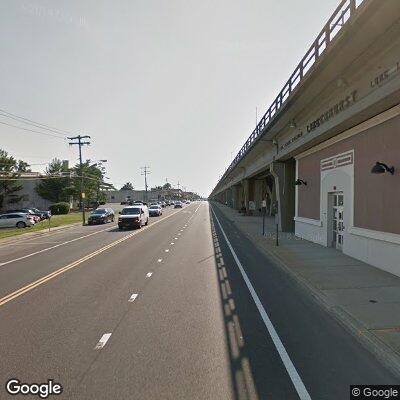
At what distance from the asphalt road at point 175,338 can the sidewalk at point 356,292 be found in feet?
0.88

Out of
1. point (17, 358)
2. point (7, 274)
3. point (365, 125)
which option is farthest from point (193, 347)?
point (365, 125)

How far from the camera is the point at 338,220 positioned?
51.8ft

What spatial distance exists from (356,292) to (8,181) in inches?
2464

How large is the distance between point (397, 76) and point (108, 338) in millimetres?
8454

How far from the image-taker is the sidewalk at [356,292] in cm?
567

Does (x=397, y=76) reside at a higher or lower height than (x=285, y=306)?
higher

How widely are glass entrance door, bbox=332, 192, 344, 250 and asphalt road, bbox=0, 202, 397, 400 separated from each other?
5.71 meters

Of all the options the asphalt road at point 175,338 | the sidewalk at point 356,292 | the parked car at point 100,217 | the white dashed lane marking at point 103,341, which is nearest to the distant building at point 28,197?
the parked car at point 100,217

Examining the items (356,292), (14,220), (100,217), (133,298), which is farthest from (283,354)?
(14,220)

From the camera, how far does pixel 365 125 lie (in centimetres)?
1220

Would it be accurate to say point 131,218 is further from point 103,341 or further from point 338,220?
point 103,341

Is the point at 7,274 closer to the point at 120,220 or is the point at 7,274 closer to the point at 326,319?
the point at 326,319

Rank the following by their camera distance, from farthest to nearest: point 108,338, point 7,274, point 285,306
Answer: point 7,274, point 285,306, point 108,338

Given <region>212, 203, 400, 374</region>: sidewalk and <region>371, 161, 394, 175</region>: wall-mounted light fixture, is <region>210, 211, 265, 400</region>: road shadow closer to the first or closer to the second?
<region>212, 203, 400, 374</region>: sidewalk
